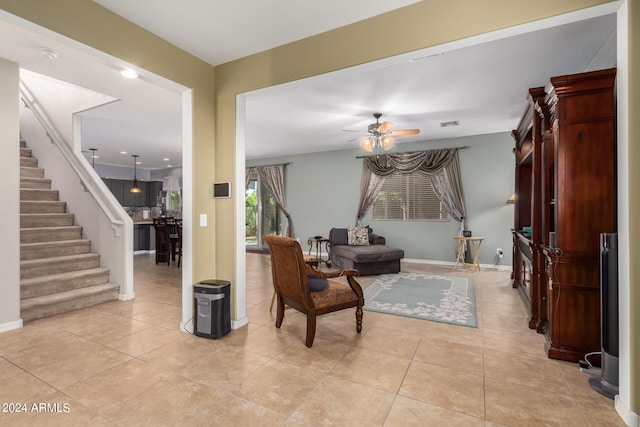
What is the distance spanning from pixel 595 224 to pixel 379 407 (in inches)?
86.2

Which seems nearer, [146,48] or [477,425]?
[477,425]

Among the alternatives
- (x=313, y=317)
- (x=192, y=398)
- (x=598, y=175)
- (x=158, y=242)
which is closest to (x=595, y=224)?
(x=598, y=175)

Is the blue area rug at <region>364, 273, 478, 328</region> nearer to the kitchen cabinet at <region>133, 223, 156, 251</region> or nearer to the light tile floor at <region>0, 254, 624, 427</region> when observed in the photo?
the light tile floor at <region>0, 254, 624, 427</region>

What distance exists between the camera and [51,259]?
4.22 meters

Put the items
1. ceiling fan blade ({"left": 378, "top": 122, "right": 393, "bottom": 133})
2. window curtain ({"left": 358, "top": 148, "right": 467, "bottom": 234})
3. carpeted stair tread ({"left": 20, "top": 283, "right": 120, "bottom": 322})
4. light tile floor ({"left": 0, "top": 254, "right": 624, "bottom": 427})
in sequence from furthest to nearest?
1. window curtain ({"left": 358, "top": 148, "right": 467, "bottom": 234})
2. ceiling fan blade ({"left": 378, "top": 122, "right": 393, "bottom": 133})
3. carpeted stair tread ({"left": 20, "top": 283, "right": 120, "bottom": 322})
4. light tile floor ({"left": 0, "top": 254, "right": 624, "bottom": 427})

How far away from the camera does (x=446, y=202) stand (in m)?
6.88

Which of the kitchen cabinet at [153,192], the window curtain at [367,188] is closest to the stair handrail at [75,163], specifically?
the window curtain at [367,188]

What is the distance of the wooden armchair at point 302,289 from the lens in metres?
2.82

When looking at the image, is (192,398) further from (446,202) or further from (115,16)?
(446,202)

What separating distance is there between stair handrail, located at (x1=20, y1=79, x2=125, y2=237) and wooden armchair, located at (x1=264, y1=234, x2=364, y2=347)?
9.20 ft

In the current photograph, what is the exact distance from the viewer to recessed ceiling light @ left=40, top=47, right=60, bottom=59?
2.98 m

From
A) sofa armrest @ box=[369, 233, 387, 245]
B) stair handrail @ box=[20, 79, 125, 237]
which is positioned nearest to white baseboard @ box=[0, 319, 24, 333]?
stair handrail @ box=[20, 79, 125, 237]

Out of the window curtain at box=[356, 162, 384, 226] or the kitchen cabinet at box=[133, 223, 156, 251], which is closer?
the window curtain at box=[356, 162, 384, 226]

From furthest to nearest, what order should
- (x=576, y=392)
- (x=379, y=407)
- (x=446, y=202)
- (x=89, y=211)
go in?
(x=446, y=202) < (x=89, y=211) < (x=576, y=392) < (x=379, y=407)
